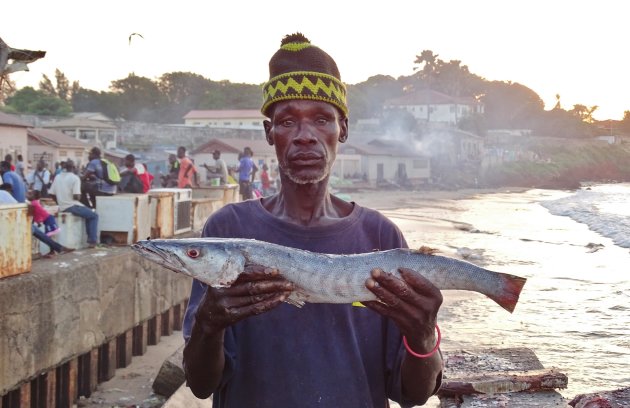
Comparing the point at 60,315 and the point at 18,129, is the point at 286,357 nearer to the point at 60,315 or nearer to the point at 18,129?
the point at 60,315

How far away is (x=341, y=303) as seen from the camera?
2.65 m

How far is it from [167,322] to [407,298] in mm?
10586

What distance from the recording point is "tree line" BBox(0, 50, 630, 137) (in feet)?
256

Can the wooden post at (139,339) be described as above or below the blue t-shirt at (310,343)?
below

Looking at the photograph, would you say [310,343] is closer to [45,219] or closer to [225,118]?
[45,219]

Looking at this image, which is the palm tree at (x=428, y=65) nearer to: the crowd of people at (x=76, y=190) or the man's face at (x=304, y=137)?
the crowd of people at (x=76, y=190)

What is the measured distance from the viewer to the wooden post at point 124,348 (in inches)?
412

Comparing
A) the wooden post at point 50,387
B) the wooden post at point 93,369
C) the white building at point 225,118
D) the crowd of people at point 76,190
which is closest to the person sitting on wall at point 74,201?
the crowd of people at point 76,190

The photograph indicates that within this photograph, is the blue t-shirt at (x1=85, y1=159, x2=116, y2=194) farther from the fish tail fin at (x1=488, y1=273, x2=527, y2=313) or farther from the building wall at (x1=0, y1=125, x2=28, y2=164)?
the building wall at (x1=0, y1=125, x2=28, y2=164)

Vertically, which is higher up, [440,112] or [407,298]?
[440,112]

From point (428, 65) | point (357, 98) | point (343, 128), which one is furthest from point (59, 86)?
point (343, 128)

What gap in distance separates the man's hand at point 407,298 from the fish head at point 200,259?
51 cm

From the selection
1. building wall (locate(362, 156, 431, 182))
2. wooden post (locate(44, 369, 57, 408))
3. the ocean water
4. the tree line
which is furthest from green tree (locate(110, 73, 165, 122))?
wooden post (locate(44, 369, 57, 408))

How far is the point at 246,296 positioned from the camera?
233 cm
